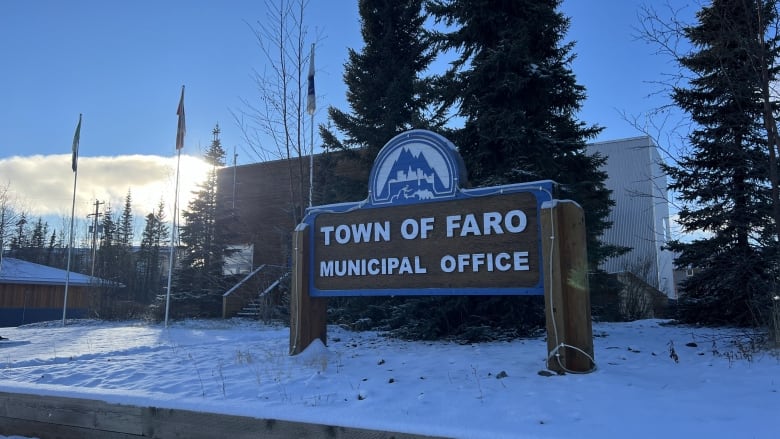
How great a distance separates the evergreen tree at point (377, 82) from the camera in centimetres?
1503

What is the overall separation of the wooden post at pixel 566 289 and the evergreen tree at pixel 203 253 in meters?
18.9

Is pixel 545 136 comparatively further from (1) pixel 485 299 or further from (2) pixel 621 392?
(2) pixel 621 392

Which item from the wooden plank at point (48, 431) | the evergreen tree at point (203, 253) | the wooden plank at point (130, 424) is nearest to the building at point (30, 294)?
the evergreen tree at point (203, 253)

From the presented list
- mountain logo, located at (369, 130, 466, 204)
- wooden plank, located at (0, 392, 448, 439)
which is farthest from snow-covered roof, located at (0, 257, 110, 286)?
mountain logo, located at (369, 130, 466, 204)

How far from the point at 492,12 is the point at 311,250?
19.7 ft

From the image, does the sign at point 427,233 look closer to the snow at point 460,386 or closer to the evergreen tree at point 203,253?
the snow at point 460,386

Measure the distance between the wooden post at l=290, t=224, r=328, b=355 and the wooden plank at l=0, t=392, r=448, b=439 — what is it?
298 cm

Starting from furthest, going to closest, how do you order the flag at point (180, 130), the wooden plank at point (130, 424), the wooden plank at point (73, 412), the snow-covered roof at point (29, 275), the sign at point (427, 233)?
1. the snow-covered roof at point (29, 275)
2. the flag at point (180, 130)
3. the sign at point (427, 233)
4. the wooden plank at point (73, 412)
5. the wooden plank at point (130, 424)

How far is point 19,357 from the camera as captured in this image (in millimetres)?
9047

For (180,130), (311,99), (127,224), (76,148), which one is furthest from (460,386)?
(127,224)

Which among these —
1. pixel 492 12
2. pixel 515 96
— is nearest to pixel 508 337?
pixel 515 96

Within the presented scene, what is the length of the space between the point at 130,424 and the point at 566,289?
4.55 meters

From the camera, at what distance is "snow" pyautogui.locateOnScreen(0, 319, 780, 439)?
3713 mm

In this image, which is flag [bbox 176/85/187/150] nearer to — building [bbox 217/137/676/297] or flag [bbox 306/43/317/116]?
building [bbox 217/137/676/297]
